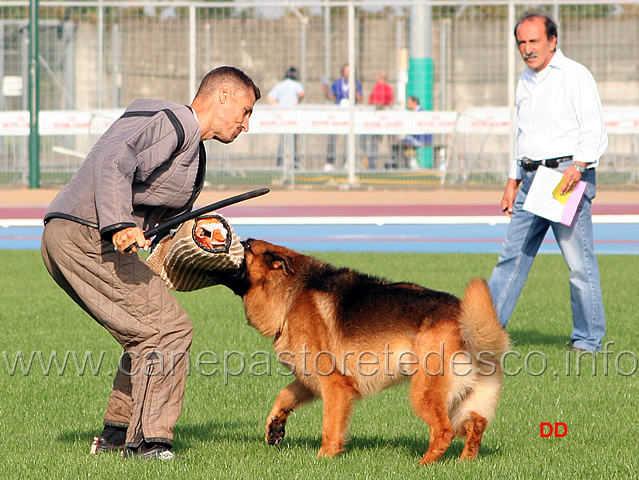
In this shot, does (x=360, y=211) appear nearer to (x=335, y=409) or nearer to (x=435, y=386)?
(x=335, y=409)

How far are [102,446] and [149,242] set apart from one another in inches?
46.6

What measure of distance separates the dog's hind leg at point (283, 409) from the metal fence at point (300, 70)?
1478 centimetres

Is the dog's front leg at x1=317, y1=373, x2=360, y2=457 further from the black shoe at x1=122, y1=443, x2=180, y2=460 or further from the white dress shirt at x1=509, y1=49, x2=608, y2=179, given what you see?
the white dress shirt at x1=509, y1=49, x2=608, y2=179

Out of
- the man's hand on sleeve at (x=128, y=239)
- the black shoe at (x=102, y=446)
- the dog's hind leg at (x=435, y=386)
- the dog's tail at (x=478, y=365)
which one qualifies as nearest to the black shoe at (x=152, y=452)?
the black shoe at (x=102, y=446)

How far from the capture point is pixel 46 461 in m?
4.69

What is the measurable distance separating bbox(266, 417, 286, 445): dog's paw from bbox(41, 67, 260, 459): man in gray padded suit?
0.62 meters

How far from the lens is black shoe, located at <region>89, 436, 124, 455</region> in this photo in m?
4.87

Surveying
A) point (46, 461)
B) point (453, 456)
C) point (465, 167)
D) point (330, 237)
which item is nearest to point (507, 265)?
point (453, 456)

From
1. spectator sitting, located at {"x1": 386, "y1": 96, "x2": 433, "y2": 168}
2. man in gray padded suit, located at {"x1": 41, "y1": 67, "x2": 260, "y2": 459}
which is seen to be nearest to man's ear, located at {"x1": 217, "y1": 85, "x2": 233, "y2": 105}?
man in gray padded suit, located at {"x1": 41, "y1": 67, "x2": 260, "y2": 459}

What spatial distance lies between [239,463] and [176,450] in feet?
1.60

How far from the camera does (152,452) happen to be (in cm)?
465

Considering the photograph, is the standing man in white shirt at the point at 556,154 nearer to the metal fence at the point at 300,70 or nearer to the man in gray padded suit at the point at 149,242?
the man in gray padded suit at the point at 149,242

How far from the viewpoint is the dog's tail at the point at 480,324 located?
4.63 m

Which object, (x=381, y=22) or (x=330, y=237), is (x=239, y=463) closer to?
(x=330, y=237)
